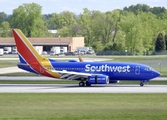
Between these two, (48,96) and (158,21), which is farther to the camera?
(158,21)

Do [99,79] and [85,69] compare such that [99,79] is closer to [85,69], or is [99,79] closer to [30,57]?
[85,69]

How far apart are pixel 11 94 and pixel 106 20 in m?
122

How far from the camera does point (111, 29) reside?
6462 inches

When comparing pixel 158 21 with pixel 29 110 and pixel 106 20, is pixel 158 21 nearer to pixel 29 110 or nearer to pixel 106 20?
pixel 106 20

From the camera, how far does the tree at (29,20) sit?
17638cm

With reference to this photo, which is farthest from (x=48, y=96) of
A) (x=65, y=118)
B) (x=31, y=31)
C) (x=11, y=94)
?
(x=31, y=31)

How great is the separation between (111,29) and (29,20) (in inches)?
1088

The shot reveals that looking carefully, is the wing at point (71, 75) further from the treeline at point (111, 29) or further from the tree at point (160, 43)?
the tree at point (160, 43)

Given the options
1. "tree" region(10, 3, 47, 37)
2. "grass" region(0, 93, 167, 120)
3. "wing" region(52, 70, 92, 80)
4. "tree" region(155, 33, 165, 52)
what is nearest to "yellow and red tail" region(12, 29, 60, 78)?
"wing" region(52, 70, 92, 80)

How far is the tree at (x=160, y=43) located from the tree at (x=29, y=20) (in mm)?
46625

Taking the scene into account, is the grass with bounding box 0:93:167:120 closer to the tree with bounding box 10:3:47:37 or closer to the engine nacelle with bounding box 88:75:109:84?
the engine nacelle with bounding box 88:75:109:84

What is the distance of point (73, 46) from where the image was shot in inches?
6314

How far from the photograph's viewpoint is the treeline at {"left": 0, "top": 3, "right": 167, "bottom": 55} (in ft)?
456

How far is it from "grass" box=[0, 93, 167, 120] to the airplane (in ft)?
32.1
